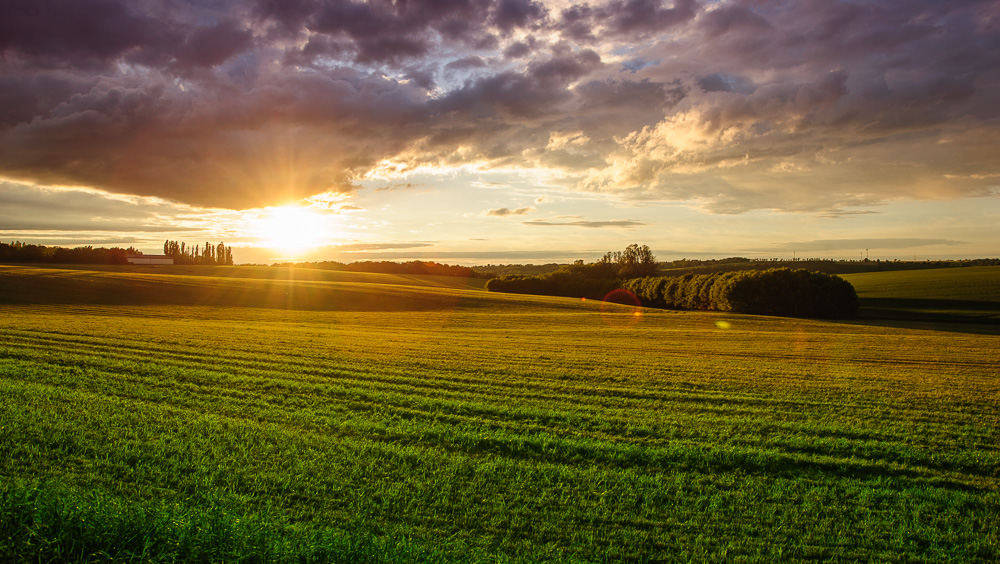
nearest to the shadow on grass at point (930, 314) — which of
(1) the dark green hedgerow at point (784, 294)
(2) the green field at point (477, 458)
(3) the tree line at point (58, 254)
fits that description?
(1) the dark green hedgerow at point (784, 294)

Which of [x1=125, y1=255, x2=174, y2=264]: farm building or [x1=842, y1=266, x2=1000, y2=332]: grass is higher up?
[x1=125, y1=255, x2=174, y2=264]: farm building

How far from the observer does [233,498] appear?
641 centimetres

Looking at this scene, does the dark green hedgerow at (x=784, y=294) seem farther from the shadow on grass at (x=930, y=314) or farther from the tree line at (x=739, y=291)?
the shadow on grass at (x=930, y=314)

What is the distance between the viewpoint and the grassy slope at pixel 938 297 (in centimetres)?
5694

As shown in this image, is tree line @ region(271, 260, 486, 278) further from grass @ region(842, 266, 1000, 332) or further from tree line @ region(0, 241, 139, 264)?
grass @ region(842, 266, 1000, 332)

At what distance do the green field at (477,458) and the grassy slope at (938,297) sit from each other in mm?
48167

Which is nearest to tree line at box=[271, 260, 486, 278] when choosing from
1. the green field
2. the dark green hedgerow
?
the dark green hedgerow

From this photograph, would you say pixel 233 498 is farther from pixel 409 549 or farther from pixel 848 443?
pixel 848 443

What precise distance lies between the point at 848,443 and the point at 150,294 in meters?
59.9

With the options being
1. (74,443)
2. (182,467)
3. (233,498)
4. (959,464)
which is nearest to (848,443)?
(959,464)

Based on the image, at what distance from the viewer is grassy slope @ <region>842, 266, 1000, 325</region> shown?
5694cm

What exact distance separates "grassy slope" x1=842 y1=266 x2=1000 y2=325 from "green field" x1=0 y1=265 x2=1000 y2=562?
48.2 meters

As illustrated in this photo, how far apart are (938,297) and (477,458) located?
8569 cm

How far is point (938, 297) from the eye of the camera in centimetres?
6938
